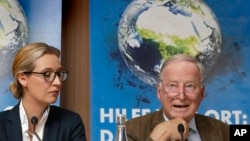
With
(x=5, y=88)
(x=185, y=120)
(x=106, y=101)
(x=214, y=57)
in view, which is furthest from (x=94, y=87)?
(x=185, y=120)

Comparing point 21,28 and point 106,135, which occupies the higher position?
point 21,28

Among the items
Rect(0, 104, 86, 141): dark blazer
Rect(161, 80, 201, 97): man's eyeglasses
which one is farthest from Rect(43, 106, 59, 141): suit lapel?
Rect(161, 80, 201, 97): man's eyeglasses

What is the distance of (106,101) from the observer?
135 inches

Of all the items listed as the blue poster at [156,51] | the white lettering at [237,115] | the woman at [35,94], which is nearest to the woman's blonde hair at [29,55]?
the woman at [35,94]

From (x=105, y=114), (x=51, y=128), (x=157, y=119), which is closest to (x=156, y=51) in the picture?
(x=105, y=114)

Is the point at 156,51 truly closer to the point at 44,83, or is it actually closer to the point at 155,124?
the point at 155,124

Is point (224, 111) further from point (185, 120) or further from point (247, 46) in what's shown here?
point (185, 120)

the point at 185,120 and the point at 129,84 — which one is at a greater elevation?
the point at 129,84

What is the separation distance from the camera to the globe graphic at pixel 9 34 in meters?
3.34

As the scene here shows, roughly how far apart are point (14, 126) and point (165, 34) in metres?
1.38

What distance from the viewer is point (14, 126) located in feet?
8.20

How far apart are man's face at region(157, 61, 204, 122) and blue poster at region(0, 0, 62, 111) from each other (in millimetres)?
1140

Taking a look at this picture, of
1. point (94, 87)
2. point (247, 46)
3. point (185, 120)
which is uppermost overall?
point (247, 46)

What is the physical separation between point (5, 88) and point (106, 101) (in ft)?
2.26
